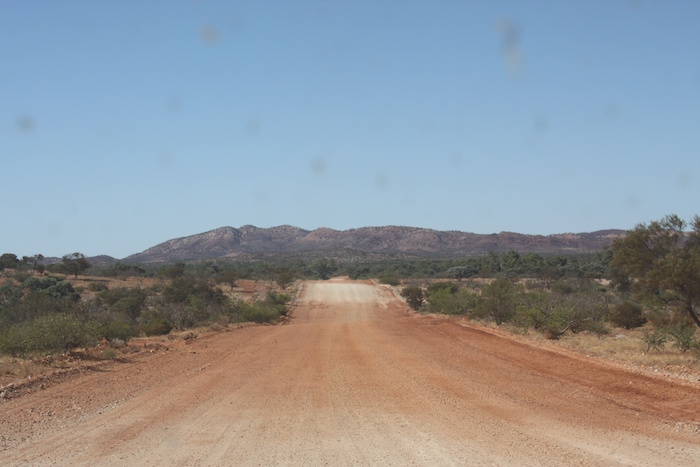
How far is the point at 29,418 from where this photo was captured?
1175 centimetres

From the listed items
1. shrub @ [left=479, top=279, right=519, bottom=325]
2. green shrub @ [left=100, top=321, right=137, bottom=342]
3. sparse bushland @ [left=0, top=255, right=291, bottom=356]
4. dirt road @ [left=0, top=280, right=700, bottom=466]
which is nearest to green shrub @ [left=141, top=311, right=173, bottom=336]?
sparse bushland @ [left=0, top=255, right=291, bottom=356]

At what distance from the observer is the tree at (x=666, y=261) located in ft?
63.9

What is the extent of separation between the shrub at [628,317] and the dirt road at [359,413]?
42.5ft

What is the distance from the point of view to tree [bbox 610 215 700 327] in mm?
19484

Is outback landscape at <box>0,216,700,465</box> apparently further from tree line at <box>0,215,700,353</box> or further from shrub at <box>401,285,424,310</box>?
shrub at <box>401,285,424,310</box>

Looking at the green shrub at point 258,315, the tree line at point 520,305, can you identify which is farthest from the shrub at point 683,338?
the green shrub at point 258,315

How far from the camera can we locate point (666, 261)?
1989 cm

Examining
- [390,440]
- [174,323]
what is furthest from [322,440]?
[174,323]

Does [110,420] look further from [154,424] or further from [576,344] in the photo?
[576,344]

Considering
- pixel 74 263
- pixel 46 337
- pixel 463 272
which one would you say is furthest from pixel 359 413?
pixel 463 272

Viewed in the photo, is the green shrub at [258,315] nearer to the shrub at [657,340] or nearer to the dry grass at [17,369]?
the dry grass at [17,369]

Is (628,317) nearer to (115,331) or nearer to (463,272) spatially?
(115,331)

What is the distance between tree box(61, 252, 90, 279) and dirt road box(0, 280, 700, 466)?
56.8 meters

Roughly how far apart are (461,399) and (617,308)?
22567 millimetres
